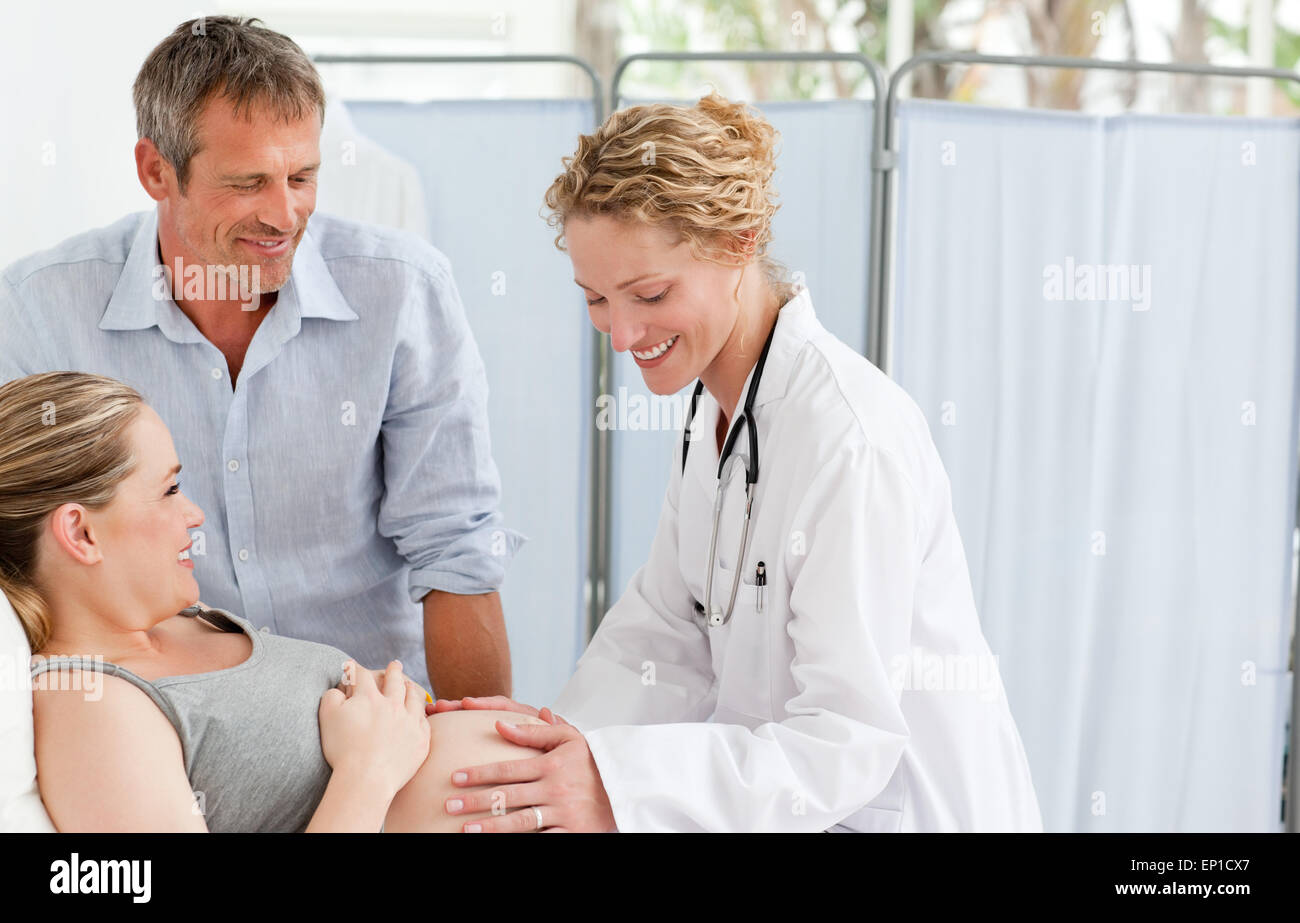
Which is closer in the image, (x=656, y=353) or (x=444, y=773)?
(x=444, y=773)

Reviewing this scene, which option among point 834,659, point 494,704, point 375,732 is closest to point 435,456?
point 494,704

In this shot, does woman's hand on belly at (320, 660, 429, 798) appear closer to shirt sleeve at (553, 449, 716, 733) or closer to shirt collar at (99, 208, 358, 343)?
shirt sleeve at (553, 449, 716, 733)

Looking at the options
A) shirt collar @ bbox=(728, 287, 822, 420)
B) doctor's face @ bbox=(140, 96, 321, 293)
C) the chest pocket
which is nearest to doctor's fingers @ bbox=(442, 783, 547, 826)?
the chest pocket

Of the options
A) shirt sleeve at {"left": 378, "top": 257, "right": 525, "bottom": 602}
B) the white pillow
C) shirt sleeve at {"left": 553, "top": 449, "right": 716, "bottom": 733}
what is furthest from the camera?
shirt sleeve at {"left": 378, "top": 257, "right": 525, "bottom": 602}

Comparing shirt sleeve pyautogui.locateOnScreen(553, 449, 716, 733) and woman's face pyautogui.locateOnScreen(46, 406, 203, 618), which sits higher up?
woman's face pyautogui.locateOnScreen(46, 406, 203, 618)

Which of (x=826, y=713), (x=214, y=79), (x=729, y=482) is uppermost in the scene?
(x=214, y=79)

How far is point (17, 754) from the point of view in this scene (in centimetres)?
115

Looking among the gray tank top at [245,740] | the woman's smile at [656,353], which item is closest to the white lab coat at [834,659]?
the woman's smile at [656,353]

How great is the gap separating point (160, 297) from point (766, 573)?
0.96 metres

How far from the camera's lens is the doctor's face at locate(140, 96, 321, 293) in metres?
1.49

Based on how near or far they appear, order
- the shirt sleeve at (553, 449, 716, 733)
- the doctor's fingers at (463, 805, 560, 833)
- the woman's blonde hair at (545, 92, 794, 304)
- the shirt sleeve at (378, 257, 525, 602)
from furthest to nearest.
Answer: the shirt sleeve at (378, 257, 525, 602)
the shirt sleeve at (553, 449, 716, 733)
the woman's blonde hair at (545, 92, 794, 304)
the doctor's fingers at (463, 805, 560, 833)

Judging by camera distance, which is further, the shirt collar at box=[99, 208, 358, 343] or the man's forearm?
the man's forearm

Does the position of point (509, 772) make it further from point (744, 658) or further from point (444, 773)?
point (744, 658)

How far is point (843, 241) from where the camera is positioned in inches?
101
